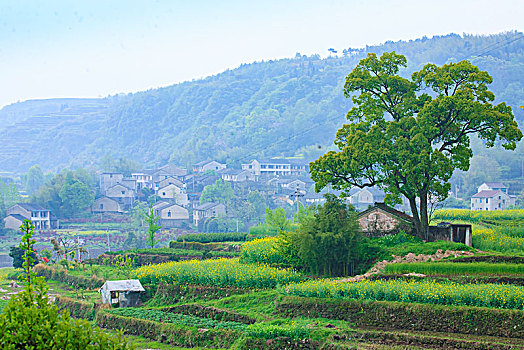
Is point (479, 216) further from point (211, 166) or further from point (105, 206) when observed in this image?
point (211, 166)

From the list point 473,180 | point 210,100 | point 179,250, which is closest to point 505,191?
point 473,180

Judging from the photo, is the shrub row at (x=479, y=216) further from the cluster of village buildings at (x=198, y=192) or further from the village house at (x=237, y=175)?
the village house at (x=237, y=175)

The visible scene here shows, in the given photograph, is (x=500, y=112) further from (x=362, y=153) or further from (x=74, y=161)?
(x=74, y=161)

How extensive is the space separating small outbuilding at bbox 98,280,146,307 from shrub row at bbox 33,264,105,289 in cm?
614

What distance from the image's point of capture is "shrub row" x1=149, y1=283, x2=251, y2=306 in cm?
2259

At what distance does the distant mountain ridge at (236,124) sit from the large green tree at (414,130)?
103227 mm

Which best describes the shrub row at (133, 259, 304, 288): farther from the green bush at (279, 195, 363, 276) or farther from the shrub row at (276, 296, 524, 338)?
the shrub row at (276, 296, 524, 338)

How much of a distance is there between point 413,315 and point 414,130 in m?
10.6

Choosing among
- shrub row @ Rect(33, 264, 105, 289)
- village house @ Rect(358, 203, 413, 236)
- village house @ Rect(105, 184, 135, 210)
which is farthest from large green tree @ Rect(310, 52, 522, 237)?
village house @ Rect(105, 184, 135, 210)

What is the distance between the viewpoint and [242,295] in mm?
21516

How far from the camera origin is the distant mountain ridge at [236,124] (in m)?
147

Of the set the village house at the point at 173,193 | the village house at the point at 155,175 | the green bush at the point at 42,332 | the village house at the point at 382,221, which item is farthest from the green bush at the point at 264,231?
the village house at the point at 155,175

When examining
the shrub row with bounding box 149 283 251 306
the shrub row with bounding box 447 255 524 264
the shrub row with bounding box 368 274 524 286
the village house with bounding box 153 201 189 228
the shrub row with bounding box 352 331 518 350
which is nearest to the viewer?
the shrub row with bounding box 352 331 518 350

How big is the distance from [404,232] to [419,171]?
2745 millimetres
